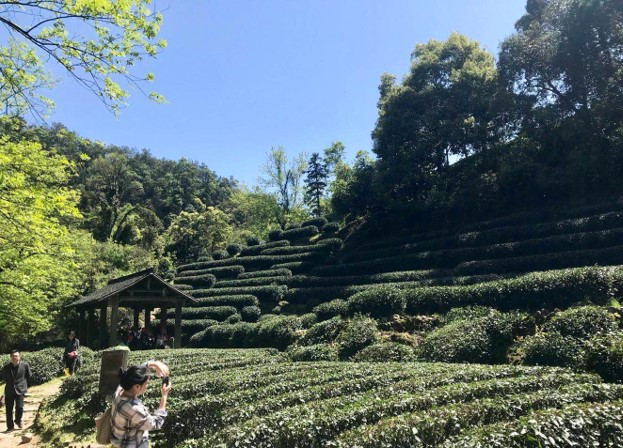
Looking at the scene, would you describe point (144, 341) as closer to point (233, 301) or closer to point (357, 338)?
point (233, 301)

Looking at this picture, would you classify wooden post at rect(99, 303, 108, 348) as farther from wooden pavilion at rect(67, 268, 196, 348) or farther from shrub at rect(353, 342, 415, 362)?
shrub at rect(353, 342, 415, 362)

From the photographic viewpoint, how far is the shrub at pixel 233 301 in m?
29.4

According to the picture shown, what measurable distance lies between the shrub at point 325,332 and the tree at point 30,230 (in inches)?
330

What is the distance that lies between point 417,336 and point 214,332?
1353cm

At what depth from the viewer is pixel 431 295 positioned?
17.6 meters

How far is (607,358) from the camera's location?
7.50 metres

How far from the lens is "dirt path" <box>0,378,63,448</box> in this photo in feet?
29.4

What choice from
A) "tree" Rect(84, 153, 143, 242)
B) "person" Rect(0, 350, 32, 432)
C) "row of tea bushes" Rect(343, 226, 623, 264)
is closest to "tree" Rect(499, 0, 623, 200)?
"row of tea bushes" Rect(343, 226, 623, 264)

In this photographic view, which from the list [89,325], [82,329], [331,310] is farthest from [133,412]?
[82,329]

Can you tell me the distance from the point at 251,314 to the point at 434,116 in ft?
63.0

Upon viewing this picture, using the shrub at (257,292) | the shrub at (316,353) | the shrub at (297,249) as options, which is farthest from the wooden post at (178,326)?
the shrub at (297,249)

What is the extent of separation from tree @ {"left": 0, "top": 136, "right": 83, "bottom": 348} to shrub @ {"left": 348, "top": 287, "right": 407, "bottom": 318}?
1072cm

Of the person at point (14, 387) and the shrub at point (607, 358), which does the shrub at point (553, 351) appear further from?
the person at point (14, 387)

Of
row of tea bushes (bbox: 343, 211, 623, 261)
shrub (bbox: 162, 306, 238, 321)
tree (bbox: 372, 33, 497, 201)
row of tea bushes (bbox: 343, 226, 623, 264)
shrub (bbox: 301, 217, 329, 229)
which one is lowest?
shrub (bbox: 162, 306, 238, 321)
